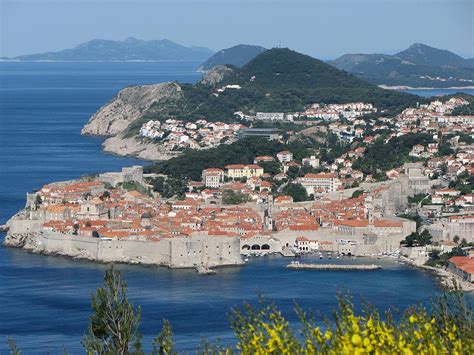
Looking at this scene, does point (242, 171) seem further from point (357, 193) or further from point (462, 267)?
point (462, 267)

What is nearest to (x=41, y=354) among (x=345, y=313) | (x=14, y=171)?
→ (x=345, y=313)

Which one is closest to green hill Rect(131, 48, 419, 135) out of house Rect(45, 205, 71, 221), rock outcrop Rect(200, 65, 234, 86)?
rock outcrop Rect(200, 65, 234, 86)

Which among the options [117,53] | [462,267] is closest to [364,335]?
[462,267]

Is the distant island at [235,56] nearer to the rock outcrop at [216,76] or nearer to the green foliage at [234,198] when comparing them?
the rock outcrop at [216,76]

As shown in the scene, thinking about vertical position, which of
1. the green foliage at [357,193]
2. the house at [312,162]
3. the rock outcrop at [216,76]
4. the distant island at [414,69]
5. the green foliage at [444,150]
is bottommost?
the green foliage at [357,193]

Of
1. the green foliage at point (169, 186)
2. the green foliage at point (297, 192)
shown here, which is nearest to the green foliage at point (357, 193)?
the green foliage at point (297, 192)

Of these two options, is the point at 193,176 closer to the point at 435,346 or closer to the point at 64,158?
the point at 64,158
